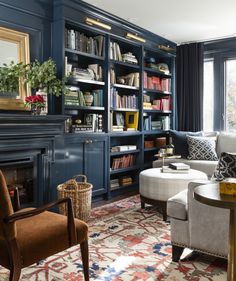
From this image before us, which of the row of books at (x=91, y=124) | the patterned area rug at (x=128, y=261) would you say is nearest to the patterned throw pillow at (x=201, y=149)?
the row of books at (x=91, y=124)

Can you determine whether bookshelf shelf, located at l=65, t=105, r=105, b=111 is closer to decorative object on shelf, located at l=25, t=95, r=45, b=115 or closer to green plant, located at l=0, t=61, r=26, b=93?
decorative object on shelf, located at l=25, t=95, r=45, b=115

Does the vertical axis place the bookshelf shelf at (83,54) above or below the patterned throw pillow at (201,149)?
above

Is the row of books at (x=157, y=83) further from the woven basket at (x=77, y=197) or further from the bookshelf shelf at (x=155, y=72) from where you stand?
the woven basket at (x=77, y=197)

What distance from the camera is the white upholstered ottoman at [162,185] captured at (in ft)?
10.7

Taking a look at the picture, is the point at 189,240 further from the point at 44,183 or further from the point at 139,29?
the point at 139,29

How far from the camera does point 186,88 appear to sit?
5656 millimetres

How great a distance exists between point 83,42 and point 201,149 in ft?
7.68

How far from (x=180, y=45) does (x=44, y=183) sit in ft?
12.5

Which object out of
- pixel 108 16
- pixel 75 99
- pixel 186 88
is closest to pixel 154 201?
pixel 75 99

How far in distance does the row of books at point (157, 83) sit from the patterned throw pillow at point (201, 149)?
3.81 feet

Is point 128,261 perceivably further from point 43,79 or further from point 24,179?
point 43,79

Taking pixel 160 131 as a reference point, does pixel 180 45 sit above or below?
above

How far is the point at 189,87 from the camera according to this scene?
5621mm

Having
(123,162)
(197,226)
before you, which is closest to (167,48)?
(123,162)
